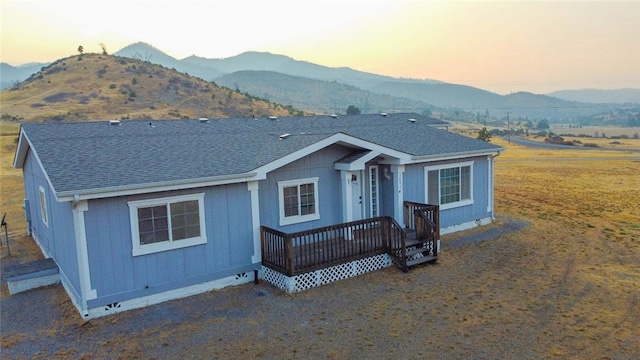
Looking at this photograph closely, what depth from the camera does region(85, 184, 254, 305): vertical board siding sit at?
992cm

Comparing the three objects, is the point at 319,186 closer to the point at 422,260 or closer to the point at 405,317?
the point at 422,260

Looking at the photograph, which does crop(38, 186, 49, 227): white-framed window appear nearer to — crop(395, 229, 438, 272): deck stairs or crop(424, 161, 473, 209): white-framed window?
crop(395, 229, 438, 272): deck stairs

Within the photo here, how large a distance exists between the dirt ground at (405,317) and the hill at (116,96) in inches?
1801

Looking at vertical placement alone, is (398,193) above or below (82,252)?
above

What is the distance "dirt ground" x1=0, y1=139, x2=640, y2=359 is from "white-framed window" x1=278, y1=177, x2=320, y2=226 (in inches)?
83.2

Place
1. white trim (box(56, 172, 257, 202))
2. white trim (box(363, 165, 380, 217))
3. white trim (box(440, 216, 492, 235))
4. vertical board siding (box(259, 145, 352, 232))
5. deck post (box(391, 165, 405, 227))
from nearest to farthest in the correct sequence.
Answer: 1. white trim (box(56, 172, 257, 202))
2. vertical board siding (box(259, 145, 352, 232))
3. deck post (box(391, 165, 405, 227))
4. white trim (box(363, 165, 380, 217))
5. white trim (box(440, 216, 492, 235))

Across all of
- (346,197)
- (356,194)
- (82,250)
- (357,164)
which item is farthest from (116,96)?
(82,250)

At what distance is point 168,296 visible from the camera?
10.8m

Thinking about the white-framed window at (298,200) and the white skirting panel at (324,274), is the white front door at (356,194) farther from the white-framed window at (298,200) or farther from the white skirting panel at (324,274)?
the white skirting panel at (324,274)

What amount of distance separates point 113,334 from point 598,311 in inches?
384

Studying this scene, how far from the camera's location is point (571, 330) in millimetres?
8883

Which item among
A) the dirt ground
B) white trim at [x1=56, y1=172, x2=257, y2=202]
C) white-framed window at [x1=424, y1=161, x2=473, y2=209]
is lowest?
the dirt ground

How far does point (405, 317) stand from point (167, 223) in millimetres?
5572

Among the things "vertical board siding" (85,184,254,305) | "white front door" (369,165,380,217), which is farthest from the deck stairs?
"vertical board siding" (85,184,254,305)
